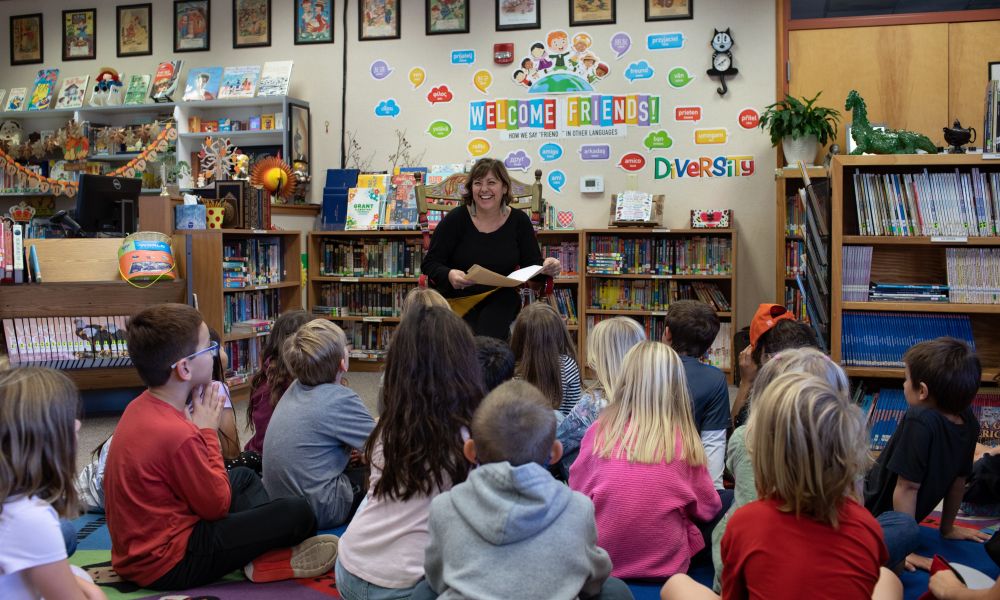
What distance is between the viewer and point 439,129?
23.7ft

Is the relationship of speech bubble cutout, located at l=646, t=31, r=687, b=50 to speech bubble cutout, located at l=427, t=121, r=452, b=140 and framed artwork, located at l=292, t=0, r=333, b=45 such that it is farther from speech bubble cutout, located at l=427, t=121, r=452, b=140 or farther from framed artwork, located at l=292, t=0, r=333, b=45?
framed artwork, located at l=292, t=0, r=333, b=45

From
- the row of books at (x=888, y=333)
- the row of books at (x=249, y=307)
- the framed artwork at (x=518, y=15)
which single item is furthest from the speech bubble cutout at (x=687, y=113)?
the row of books at (x=249, y=307)

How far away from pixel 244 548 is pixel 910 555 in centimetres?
202

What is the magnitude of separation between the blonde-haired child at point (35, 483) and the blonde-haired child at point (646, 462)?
124cm

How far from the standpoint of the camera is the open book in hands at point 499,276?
3695mm

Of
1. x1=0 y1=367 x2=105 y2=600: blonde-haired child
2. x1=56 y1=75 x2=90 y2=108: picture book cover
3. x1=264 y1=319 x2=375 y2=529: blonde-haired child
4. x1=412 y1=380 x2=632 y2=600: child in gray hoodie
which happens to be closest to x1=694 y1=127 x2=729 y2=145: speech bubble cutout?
x1=264 y1=319 x2=375 y2=529: blonde-haired child

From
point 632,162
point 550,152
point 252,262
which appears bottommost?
point 252,262

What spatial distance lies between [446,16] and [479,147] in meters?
1.15

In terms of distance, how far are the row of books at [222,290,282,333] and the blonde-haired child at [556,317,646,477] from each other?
3.37 meters

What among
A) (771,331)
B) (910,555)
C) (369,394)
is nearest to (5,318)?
(369,394)

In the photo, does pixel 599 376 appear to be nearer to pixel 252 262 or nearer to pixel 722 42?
pixel 252 262

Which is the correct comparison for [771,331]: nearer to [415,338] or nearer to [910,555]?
[910,555]

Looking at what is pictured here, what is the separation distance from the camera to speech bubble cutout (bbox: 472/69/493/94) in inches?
280

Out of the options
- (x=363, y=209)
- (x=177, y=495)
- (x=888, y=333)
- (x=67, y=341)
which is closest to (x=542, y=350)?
(x=177, y=495)
